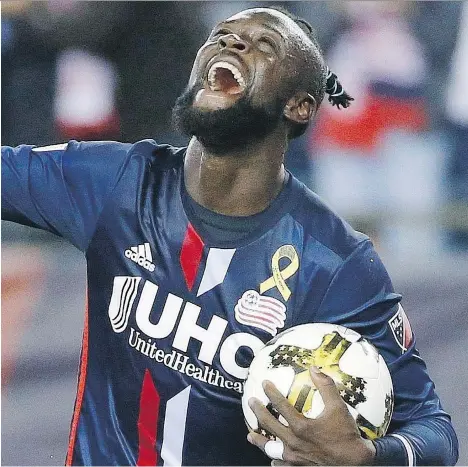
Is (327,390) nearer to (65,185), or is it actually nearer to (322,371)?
(322,371)

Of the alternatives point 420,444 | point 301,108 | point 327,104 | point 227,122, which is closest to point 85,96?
point 327,104

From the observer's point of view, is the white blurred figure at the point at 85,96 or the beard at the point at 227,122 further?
the white blurred figure at the point at 85,96

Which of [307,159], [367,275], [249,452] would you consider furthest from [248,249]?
[307,159]

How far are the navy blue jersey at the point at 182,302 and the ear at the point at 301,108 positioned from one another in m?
0.18

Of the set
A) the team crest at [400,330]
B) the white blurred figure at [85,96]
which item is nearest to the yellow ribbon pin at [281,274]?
the team crest at [400,330]

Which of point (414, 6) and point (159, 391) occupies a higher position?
point (414, 6)

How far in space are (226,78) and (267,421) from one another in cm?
86

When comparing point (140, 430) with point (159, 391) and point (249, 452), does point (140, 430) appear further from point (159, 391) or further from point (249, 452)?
point (249, 452)

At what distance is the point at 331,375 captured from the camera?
2.39 metres

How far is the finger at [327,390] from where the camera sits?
233cm

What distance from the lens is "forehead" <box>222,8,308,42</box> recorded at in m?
2.68

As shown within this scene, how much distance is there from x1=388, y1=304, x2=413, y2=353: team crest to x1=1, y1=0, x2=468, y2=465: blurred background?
188cm

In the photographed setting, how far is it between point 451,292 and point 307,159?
3.02 feet

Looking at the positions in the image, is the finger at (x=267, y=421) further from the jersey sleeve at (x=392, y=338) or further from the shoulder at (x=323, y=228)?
the shoulder at (x=323, y=228)
